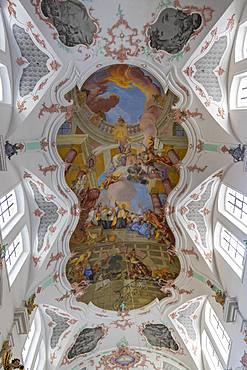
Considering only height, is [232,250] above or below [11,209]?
below

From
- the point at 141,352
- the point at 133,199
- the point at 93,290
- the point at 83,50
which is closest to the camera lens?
the point at 83,50

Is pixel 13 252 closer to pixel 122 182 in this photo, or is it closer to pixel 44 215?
pixel 44 215

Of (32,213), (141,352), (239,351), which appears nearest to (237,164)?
(239,351)

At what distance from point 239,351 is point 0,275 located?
24.7 feet

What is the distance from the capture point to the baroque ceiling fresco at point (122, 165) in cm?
1416

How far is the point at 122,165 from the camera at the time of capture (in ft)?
55.6

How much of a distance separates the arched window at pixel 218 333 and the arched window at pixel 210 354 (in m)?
0.49

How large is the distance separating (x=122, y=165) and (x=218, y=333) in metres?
6.93

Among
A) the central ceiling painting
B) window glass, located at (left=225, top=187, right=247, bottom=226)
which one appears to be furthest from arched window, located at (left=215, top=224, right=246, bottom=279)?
the central ceiling painting

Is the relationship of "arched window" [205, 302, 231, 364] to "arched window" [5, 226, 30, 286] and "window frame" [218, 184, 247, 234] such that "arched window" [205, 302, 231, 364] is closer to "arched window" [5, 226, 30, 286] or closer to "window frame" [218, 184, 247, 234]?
"window frame" [218, 184, 247, 234]

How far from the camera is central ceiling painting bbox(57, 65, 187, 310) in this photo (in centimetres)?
1577

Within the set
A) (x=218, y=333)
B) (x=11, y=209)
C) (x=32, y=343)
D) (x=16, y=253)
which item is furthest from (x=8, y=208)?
(x=218, y=333)

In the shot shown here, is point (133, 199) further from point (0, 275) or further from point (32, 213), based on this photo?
point (0, 275)

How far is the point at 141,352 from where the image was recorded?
20.3 m
